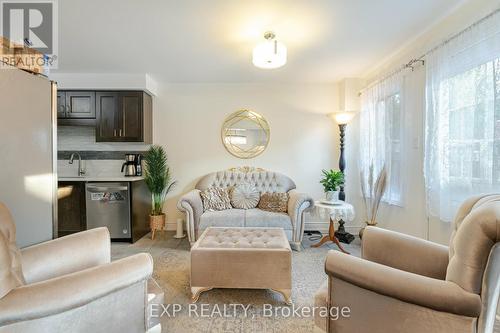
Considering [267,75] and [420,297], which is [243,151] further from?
[420,297]

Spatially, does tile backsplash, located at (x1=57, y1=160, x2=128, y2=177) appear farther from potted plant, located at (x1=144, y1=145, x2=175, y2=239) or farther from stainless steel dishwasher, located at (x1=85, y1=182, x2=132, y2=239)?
stainless steel dishwasher, located at (x1=85, y1=182, x2=132, y2=239)

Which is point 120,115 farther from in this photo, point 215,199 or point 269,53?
point 269,53

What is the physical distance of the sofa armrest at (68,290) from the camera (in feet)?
2.86

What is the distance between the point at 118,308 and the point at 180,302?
97 cm

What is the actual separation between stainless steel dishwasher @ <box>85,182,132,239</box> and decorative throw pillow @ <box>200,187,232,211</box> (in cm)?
109

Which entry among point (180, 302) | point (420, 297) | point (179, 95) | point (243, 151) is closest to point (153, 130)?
point (179, 95)

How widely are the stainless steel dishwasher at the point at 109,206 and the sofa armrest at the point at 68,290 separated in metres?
2.51

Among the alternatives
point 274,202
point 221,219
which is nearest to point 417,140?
point 274,202

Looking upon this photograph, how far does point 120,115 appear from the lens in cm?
371

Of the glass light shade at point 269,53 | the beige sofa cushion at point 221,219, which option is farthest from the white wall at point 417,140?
the beige sofa cushion at point 221,219

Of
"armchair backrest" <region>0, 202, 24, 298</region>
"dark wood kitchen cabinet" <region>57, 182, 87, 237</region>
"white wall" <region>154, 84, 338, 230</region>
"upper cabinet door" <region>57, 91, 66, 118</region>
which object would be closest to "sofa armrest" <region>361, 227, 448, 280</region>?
"armchair backrest" <region>0, 202, 24, 298</region>

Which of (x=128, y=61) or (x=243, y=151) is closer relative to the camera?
(x=128, y=61)

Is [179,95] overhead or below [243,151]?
overhead

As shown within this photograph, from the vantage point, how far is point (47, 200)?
1595 millimetres
